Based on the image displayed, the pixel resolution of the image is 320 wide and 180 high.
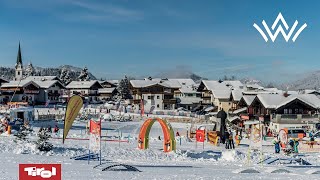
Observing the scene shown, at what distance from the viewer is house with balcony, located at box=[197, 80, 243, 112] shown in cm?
6950

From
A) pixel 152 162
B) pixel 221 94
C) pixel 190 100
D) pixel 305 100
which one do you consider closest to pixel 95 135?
pixel 152 162

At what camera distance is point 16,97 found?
7200 cm

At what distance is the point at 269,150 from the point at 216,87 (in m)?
51.5

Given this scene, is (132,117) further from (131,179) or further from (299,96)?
(131,179)

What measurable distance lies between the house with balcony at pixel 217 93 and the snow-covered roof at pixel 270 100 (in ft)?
61.5

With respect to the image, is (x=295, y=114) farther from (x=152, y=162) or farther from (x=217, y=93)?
(x=152, y=162)

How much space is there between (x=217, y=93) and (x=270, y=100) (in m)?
22.3

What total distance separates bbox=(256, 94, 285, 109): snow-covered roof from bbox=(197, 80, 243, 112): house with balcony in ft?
61.5

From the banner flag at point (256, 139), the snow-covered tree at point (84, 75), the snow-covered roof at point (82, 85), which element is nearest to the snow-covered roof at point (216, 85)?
the snow-covered roof at point (82, 85)

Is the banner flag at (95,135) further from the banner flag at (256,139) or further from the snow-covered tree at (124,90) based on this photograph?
the snow-covered tree at (124,90)

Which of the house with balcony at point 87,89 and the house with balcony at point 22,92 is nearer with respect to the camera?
the house with balcony at point 22,92

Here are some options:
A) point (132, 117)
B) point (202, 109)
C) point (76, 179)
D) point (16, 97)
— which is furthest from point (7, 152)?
point (202, 109)

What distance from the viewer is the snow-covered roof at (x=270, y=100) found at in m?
48.0

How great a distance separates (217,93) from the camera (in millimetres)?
71000
